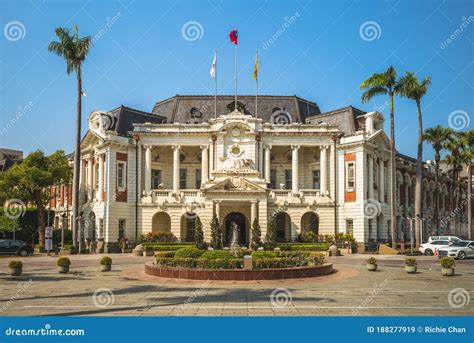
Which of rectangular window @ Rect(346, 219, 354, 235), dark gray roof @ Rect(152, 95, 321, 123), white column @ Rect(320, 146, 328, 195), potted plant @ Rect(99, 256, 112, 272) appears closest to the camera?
potted plant @ Rect(99, 256, 112, 272)

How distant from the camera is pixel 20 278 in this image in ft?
79.4

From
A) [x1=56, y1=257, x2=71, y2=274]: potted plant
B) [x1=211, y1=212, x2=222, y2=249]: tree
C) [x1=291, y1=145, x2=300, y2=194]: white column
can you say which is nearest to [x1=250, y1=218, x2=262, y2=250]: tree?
[x1=211, y1=212, x2=222, y2=249]: tree

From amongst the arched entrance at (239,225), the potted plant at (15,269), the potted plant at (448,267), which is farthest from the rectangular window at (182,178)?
the potted plant at (448,267)

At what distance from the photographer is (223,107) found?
55625 mm

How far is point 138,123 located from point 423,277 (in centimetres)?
3613

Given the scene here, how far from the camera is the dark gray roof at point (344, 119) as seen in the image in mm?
51562

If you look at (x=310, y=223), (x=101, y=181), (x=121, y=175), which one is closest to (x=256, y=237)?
(x=310, y=223)

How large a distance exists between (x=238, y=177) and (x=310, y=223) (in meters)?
10.3

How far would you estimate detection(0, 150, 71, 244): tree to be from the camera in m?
51.1

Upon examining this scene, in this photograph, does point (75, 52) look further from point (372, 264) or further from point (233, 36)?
point (372, 264)

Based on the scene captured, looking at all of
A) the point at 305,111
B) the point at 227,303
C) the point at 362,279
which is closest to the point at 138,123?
the point at 305,111

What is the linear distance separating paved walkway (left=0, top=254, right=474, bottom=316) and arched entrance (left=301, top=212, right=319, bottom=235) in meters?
26.3

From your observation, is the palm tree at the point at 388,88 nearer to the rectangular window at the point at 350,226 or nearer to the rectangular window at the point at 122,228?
the rectangular window at the point at 350,226

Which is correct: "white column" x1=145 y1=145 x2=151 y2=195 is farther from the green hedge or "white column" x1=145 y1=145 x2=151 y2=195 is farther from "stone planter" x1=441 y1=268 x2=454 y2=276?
"stone planter" x1=441 y1=268 x2=454 y2=276
